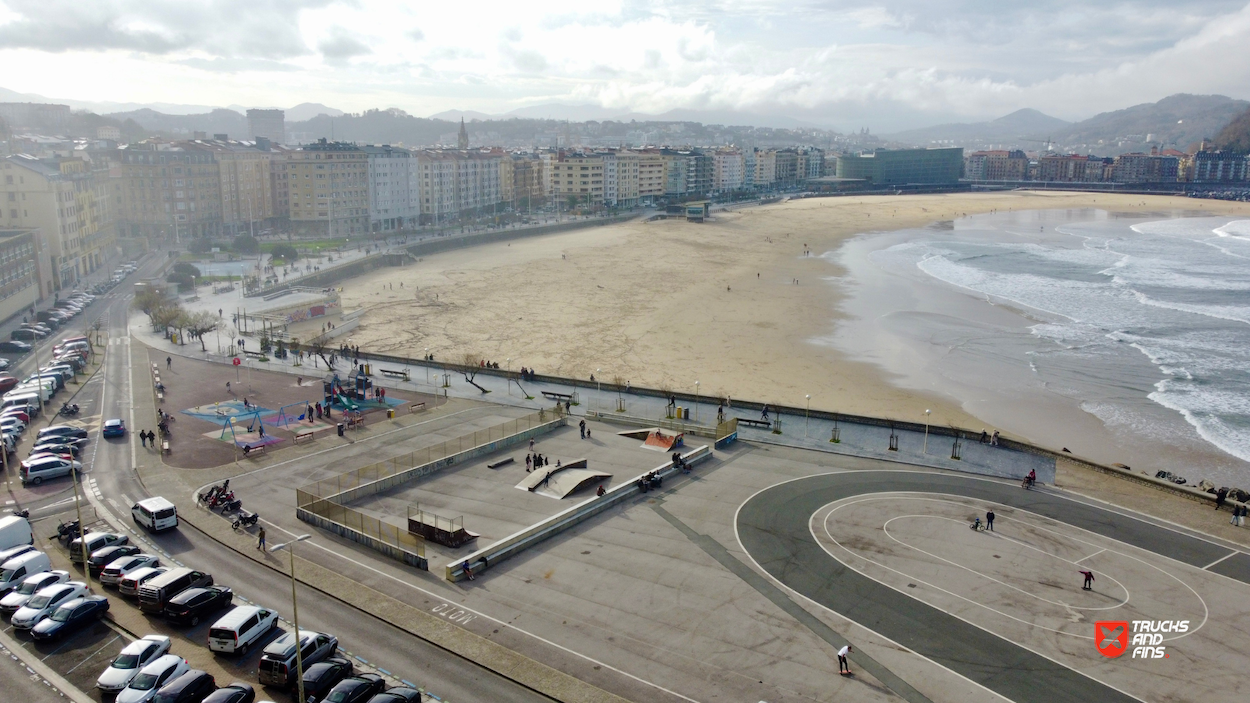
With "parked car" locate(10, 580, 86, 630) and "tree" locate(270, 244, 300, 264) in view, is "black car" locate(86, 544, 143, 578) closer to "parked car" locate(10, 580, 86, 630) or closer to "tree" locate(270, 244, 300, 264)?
"parked car" locate(10, 580, 86, 630)

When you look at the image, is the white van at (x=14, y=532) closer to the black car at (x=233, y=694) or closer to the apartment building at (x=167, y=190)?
the black car at (x=233, y=694)

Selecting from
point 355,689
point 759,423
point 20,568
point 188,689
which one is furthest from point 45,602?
point 759,423

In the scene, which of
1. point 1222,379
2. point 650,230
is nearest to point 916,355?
point 1222,379

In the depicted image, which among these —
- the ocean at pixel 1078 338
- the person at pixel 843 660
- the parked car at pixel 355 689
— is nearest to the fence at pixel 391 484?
the parked car at pixel 355 689

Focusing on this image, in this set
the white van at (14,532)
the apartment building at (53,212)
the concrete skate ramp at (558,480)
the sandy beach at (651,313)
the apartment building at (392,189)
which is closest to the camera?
the white van at (14,532)

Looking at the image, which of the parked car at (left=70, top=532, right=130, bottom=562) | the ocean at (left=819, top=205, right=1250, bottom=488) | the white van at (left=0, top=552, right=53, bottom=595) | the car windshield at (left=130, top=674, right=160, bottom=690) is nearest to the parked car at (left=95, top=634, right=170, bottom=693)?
the car windshield at (left=130, top=674, right=160, bottom=690)

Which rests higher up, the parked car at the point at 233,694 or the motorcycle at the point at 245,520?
the parked car at the point at 233,694
